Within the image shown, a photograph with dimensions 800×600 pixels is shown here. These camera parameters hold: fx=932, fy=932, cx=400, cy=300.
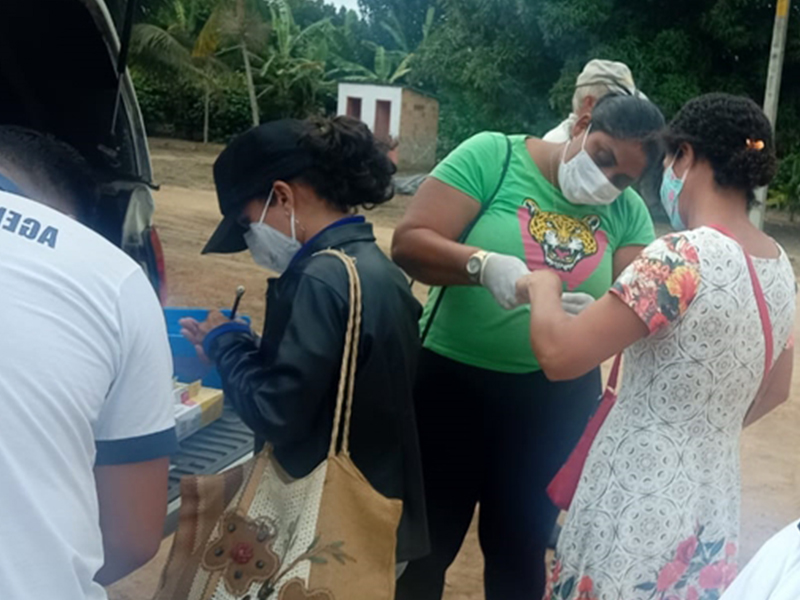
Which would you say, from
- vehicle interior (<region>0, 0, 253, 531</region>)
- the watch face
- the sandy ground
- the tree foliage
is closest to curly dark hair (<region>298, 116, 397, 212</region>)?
the watch face

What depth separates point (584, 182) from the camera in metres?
2.41

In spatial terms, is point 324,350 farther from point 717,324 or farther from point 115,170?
point 115,170

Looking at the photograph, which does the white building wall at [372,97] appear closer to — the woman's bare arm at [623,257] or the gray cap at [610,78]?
the gray cap at [610,78]

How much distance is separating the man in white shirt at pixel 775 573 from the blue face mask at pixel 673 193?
40.4 inches

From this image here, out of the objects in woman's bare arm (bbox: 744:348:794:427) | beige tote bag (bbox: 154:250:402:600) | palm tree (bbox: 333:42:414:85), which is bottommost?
Result: palm tree (bbox: 333:42:414:85)

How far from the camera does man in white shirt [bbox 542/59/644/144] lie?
270 cm

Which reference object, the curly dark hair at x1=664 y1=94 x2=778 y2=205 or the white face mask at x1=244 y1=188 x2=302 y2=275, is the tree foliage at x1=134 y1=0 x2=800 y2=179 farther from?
the curly dark hair at x1=664 y1=94 x2=778 y2=205

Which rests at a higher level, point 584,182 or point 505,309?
point 584,182

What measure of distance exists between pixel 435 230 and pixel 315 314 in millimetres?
738

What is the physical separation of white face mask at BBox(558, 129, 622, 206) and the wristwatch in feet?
Result: 1.06

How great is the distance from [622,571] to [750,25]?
14.8m

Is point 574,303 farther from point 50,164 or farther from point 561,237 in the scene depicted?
point 50,164

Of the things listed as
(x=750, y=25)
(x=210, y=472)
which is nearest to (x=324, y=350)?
(x=210, y=472)

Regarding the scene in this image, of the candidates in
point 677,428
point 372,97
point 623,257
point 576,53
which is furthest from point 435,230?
point 372,97
